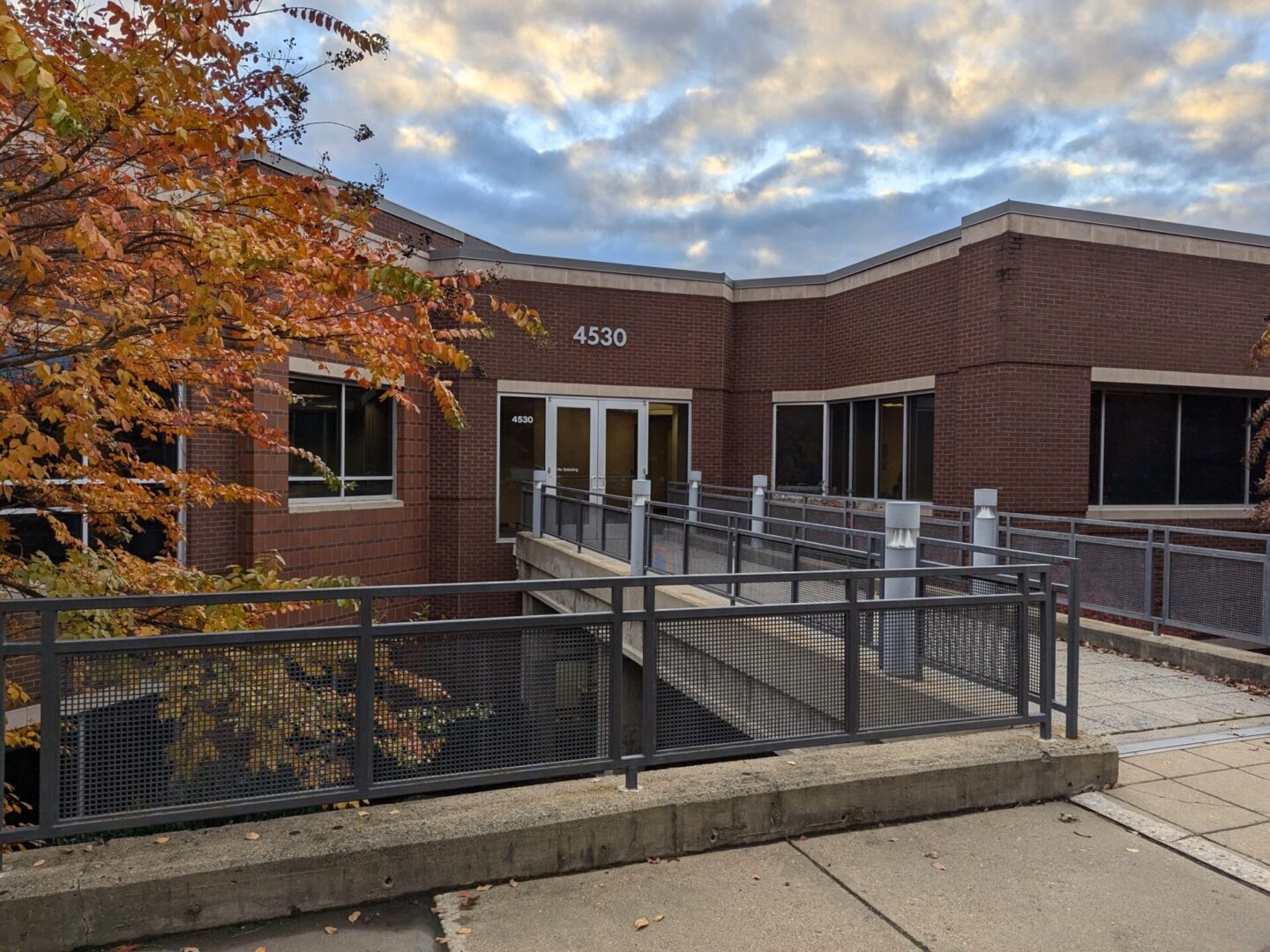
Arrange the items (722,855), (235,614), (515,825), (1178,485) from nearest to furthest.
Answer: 1. (515,825)
2. (722,855)
3. (235,614)
4. (1178,485)

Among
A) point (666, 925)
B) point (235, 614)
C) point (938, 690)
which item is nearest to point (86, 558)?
point (235, 614)

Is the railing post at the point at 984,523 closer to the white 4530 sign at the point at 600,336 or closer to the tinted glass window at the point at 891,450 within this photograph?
the tinted glass window at the point at 891,450

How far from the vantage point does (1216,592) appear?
26.2ft

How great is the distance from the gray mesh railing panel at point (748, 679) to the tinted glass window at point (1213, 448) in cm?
1167

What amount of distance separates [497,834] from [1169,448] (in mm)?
13339

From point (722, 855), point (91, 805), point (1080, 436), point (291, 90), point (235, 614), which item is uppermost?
point (291, 90)

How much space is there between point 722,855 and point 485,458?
1179cm

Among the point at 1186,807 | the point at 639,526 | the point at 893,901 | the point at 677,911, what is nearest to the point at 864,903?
the point at 893,901

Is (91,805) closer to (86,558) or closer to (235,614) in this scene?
(235,614)

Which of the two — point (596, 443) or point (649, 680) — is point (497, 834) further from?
point (596, 443)

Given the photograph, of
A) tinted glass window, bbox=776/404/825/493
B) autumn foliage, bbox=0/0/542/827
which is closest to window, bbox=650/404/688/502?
tinted glass window, bbox=776/404/825/493

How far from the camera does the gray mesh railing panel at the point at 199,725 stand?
3.61 m

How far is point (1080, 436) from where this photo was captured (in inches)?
502

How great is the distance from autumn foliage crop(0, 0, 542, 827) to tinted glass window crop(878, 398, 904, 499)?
35.9 feet
